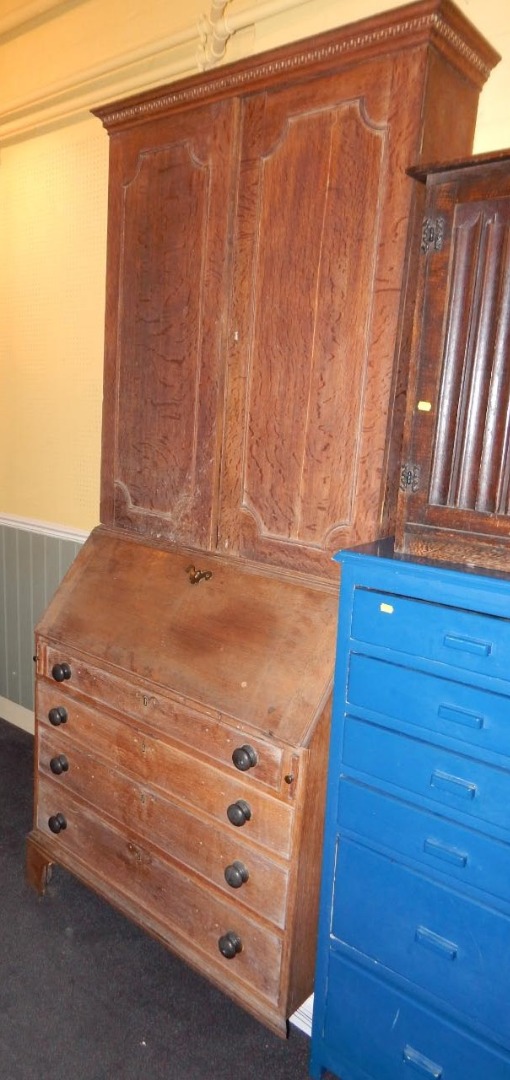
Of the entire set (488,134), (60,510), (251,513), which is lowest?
(60,510)

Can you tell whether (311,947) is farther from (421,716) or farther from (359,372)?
(359,372)

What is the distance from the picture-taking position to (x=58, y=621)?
231 centimetres

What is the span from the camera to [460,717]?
1.39 meters

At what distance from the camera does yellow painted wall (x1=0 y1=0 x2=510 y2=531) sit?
9.03ft

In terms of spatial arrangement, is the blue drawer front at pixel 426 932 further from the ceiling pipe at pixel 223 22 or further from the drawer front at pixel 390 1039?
the ceiling pipe at pixel 223 22

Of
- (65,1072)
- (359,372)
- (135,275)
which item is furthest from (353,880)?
(135,275)

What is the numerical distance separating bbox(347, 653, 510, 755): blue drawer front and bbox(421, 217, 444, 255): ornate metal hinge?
91 centimetres

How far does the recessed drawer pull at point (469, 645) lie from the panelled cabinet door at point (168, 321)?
85 centimetres

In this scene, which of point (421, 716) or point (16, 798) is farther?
point (16, 798)

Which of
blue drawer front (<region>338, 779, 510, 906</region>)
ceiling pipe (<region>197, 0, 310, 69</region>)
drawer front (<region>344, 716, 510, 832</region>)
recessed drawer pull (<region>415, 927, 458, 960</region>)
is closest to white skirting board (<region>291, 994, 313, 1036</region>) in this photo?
recessed drawer pull (<region>415, 927, 458, 960</region>)

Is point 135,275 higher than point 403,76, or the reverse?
point 403,76

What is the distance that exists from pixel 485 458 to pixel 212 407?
829 mm

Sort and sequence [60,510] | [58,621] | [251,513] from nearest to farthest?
1. [251,513]
2. [58,621]
3. [60,510]

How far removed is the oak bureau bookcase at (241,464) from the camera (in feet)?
5.26
